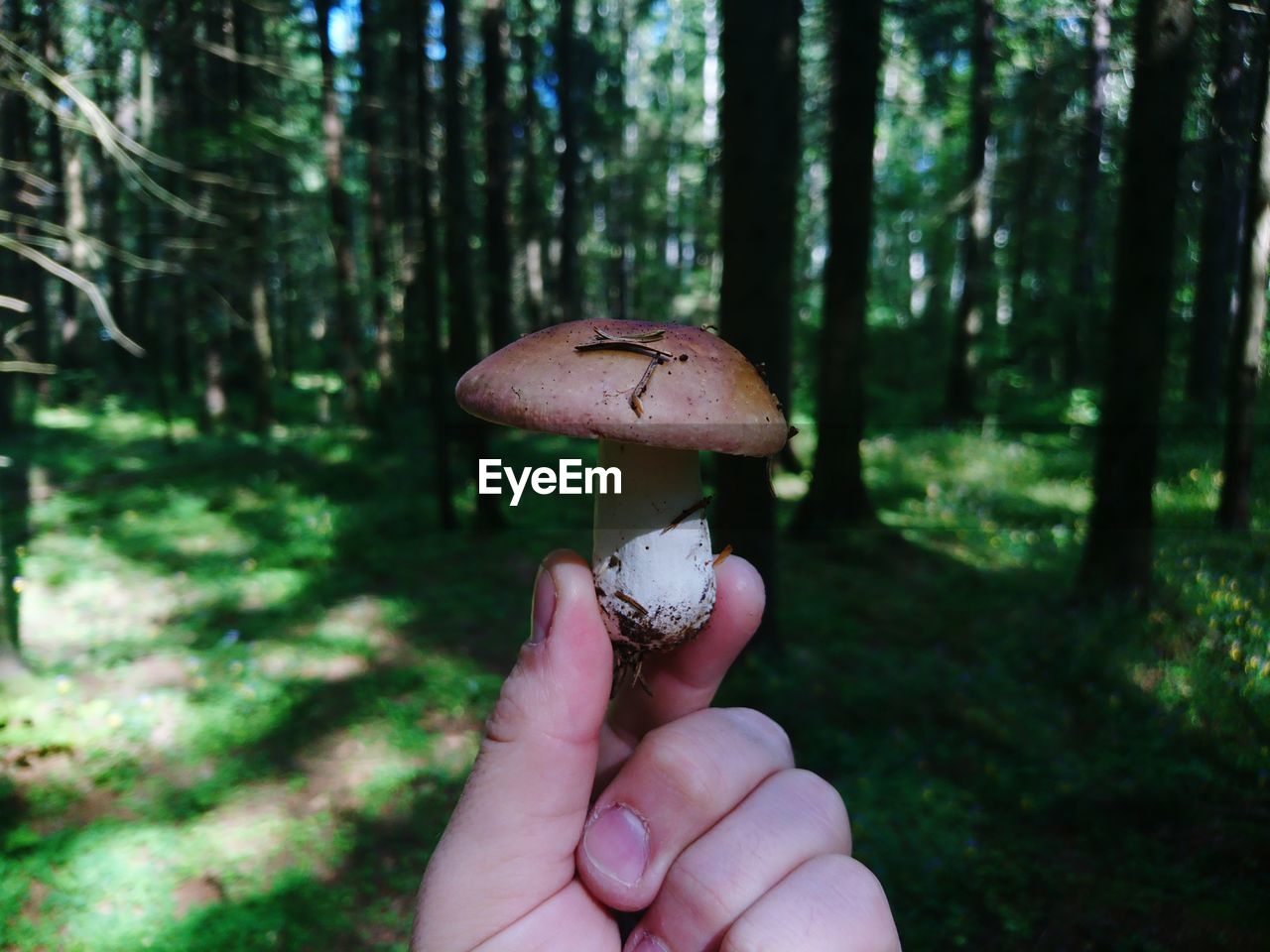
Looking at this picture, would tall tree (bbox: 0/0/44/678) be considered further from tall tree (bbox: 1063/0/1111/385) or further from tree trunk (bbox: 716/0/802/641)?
tall tree (bbox: 1063/0/1111/385)

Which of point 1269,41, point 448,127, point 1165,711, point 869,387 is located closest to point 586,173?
point 869,387

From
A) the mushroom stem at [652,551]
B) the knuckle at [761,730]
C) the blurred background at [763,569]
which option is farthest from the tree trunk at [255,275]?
the knuckle at [761,730]

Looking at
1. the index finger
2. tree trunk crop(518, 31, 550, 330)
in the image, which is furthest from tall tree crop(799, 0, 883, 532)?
tree trunk crop(518, 31, 550, 330)

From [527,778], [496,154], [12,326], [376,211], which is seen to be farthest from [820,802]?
[376,211]

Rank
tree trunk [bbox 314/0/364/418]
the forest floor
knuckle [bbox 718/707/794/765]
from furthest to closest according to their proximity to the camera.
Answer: tree trunk [bbox 314/0/364/418], the forest floor, knuckle [bbox 718/707/794/765]

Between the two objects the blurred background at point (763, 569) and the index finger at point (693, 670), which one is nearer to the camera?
the index finger at point (693, 670)

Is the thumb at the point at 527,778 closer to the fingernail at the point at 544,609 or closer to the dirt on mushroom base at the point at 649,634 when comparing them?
the fingernail at the point at 544,609
